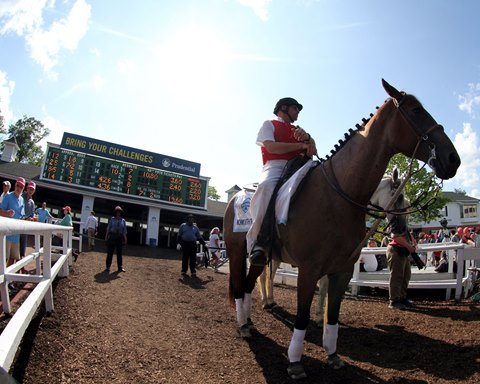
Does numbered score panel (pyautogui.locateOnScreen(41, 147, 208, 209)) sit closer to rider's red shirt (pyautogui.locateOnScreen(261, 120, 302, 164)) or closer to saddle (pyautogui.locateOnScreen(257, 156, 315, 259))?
rider's red shirt (pyautogui.locateOnScreen(261, 120, 302, 164))

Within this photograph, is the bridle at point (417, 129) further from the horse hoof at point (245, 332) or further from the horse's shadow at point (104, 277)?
the horse's shadow at point (104, 277)

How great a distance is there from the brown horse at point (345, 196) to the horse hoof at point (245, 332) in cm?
137

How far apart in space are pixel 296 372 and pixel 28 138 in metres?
63.2

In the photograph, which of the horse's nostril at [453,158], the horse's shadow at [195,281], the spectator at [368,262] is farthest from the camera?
the spectator at [368,262]

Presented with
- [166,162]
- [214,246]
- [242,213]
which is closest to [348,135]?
[242,213]

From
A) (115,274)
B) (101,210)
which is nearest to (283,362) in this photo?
(115,274)

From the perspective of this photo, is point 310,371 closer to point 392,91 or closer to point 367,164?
point 367,164

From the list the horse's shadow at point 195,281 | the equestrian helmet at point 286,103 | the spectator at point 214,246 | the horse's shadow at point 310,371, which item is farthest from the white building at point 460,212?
the horse's shadow at point 310,371

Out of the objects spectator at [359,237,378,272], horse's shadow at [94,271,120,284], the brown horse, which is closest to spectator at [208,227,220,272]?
horse's shadow at [94,271,120,284]

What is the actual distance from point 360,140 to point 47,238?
13.5 ft

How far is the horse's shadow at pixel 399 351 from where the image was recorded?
3557mm

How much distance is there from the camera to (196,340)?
4746 mm

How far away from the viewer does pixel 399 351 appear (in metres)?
4.34

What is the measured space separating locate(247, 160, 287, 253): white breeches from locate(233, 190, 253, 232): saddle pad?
81 centimetres
